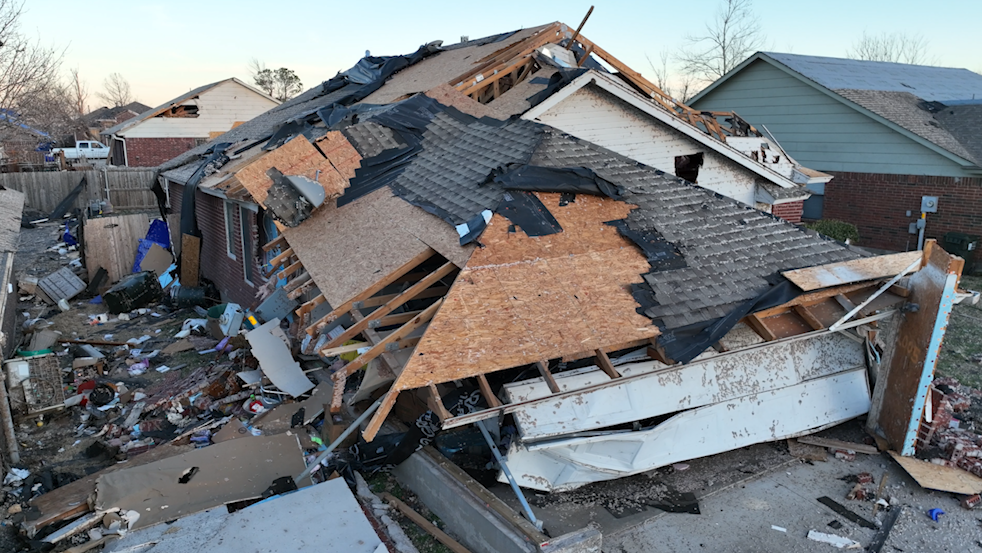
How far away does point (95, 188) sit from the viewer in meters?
31.3

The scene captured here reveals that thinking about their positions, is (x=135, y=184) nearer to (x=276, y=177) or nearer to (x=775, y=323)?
(x=276, y=177)

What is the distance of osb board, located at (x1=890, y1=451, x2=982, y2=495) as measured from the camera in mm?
7199

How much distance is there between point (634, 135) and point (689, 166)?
1.85 metres

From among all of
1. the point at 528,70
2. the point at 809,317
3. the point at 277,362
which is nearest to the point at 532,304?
the point at 809,317

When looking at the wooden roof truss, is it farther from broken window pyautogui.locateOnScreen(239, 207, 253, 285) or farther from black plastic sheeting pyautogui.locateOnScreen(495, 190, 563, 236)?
broken window pyautogui.locateOnScreen(239, 207, 253, 285)

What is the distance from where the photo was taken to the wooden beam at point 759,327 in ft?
23.5

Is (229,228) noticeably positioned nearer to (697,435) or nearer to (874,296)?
(697,435)

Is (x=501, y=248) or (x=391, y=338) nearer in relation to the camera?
(x=391, y=338)

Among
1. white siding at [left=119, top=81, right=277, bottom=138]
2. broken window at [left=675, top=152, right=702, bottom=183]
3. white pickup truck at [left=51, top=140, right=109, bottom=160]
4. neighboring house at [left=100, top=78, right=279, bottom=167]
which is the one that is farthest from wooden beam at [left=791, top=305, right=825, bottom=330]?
white pickup truck at [left=51, top=140, right=109, bottom=160]

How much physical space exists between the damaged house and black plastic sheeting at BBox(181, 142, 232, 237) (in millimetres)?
6526

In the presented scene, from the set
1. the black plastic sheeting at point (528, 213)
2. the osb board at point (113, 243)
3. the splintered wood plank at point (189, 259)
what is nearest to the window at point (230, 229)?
the splintered wood plank at point (189, 259)


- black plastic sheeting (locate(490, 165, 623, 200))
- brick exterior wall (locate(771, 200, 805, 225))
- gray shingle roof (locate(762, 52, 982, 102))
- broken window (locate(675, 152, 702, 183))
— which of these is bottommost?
brick exterior wall (locate(771, 200, 805, 225))

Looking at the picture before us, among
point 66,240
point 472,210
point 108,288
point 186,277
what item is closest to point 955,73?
point 472,210

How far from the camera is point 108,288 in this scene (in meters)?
15.9
